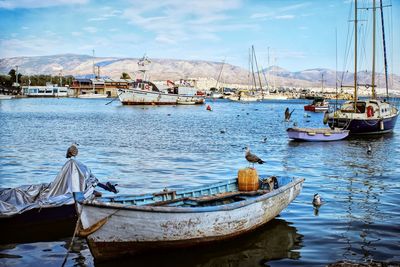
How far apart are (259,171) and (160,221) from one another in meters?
15.2

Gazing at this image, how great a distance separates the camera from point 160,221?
11.3 meters

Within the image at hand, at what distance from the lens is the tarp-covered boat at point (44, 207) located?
1351 centimetres

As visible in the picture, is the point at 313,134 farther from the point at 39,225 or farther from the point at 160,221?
the point at 160,221

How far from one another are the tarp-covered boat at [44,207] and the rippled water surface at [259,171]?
2.10 feet

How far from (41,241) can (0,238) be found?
3.98 ft

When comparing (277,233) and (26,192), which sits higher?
(26,192)

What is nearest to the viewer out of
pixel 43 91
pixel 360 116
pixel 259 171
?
pixel 259 171

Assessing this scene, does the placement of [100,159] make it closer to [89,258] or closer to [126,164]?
[126,164]

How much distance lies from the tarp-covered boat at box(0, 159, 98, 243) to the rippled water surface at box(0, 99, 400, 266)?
0.64 m

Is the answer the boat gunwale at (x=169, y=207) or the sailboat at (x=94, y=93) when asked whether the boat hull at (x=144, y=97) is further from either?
the boat gunwale at (x=169, y=207)

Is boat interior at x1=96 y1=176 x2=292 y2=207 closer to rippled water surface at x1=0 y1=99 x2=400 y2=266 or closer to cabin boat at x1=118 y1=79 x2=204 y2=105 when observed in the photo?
rippled water surface at x1=0 y1=99 x2=400 y2=266

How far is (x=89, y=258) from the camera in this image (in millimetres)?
12180

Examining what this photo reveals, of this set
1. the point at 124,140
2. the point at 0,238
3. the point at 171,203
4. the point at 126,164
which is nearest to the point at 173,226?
the point at 171,203

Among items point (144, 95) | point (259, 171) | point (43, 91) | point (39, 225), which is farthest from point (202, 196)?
point (43, 91)
